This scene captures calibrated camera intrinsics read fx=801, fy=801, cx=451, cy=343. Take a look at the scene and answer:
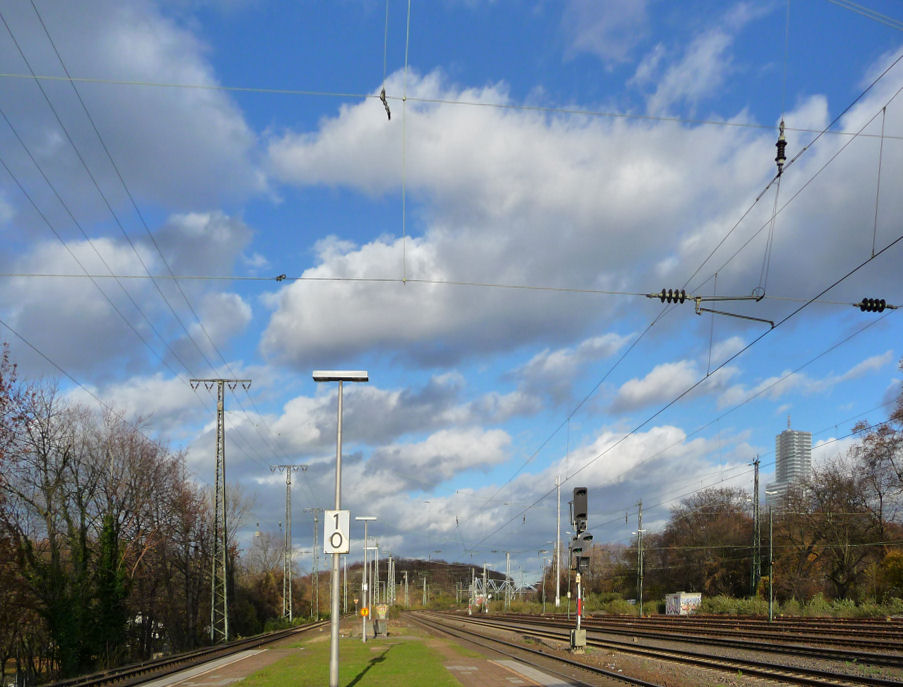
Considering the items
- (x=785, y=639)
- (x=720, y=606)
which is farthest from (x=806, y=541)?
(x=785, y=639)

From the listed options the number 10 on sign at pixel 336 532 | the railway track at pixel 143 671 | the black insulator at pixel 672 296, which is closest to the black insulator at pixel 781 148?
the black insulator at pixel 672 296

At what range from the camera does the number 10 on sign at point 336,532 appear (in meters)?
20.8

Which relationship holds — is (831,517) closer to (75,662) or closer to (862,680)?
(862,680)

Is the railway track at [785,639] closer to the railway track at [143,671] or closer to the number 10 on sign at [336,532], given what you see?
the number 10 on sign at [336,532]

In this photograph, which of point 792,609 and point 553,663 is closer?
point 553,663

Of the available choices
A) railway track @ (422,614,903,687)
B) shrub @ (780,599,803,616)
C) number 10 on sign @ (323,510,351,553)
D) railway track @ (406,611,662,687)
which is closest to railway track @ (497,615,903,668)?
railway track @ (422,614,903,687)

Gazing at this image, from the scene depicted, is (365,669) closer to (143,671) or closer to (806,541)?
(143,671)

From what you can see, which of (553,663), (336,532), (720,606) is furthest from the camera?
(720,606)

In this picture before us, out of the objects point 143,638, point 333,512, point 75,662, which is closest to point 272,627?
point 143,638

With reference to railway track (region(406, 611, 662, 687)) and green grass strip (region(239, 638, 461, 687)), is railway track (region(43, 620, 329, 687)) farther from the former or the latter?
railway track (region(406, 611, 662, 687))

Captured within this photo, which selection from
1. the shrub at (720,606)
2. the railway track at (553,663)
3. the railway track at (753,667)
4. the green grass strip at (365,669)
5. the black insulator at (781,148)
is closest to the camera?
the black insulator at (781,148)

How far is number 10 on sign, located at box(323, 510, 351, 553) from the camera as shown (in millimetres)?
20766

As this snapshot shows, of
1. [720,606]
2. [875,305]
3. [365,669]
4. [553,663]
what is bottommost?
[720,606]

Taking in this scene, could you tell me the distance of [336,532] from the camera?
2102 centimetres
